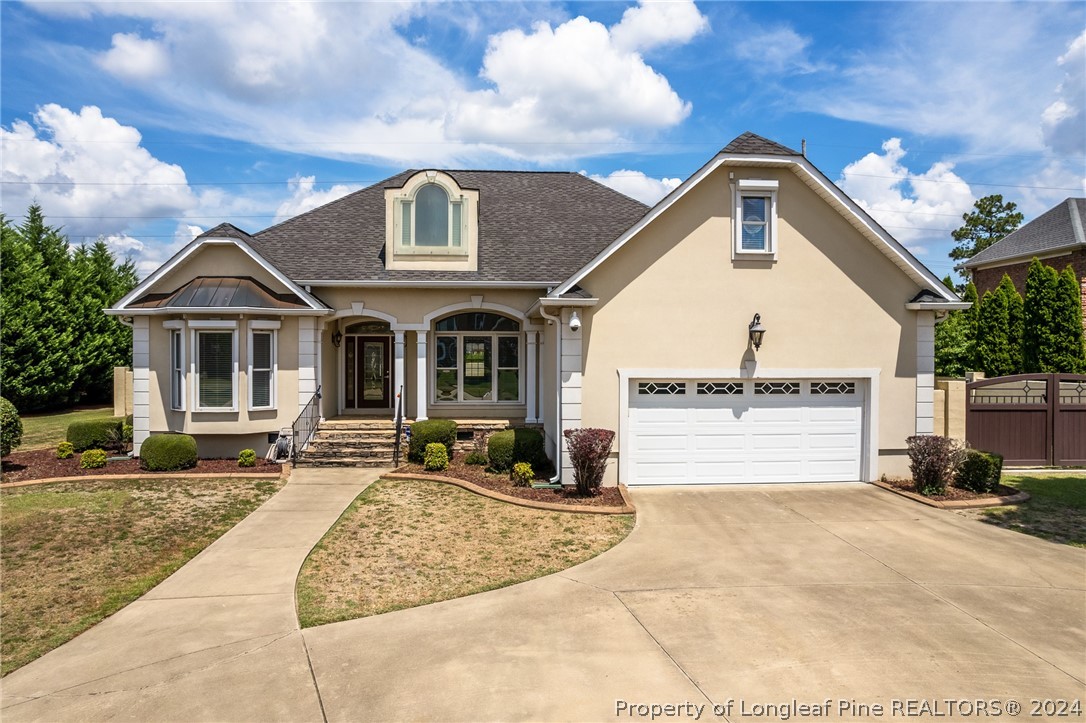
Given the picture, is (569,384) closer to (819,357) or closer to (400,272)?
(819,357)

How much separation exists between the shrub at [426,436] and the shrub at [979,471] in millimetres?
10209

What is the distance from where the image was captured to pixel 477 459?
1320 cm

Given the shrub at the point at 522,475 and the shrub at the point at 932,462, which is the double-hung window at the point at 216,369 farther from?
the shrub at the point at 932,462

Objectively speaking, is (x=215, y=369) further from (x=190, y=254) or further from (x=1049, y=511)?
(x=1049, y=511)

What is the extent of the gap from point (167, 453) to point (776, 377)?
41.6 ft

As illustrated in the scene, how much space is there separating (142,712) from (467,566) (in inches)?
145

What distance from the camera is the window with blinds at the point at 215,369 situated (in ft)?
43.9

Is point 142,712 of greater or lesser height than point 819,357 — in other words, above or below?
below

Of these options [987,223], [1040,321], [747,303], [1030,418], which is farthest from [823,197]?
[987,223]

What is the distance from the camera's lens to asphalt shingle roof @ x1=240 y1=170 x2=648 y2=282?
1490 cm

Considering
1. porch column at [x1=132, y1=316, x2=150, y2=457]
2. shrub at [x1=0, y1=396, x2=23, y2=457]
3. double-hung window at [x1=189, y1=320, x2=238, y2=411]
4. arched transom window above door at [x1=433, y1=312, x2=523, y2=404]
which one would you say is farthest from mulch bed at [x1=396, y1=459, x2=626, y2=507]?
shrub at [x1=0, y1=396, x2=23, y2=457]

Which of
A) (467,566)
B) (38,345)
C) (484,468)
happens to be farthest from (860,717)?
(38,345)

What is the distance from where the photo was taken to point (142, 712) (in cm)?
446

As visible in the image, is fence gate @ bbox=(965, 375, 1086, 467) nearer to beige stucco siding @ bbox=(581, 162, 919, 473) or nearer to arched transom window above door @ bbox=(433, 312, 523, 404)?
beige stucco siding @ bbox=(581, 162, 919, 473)
